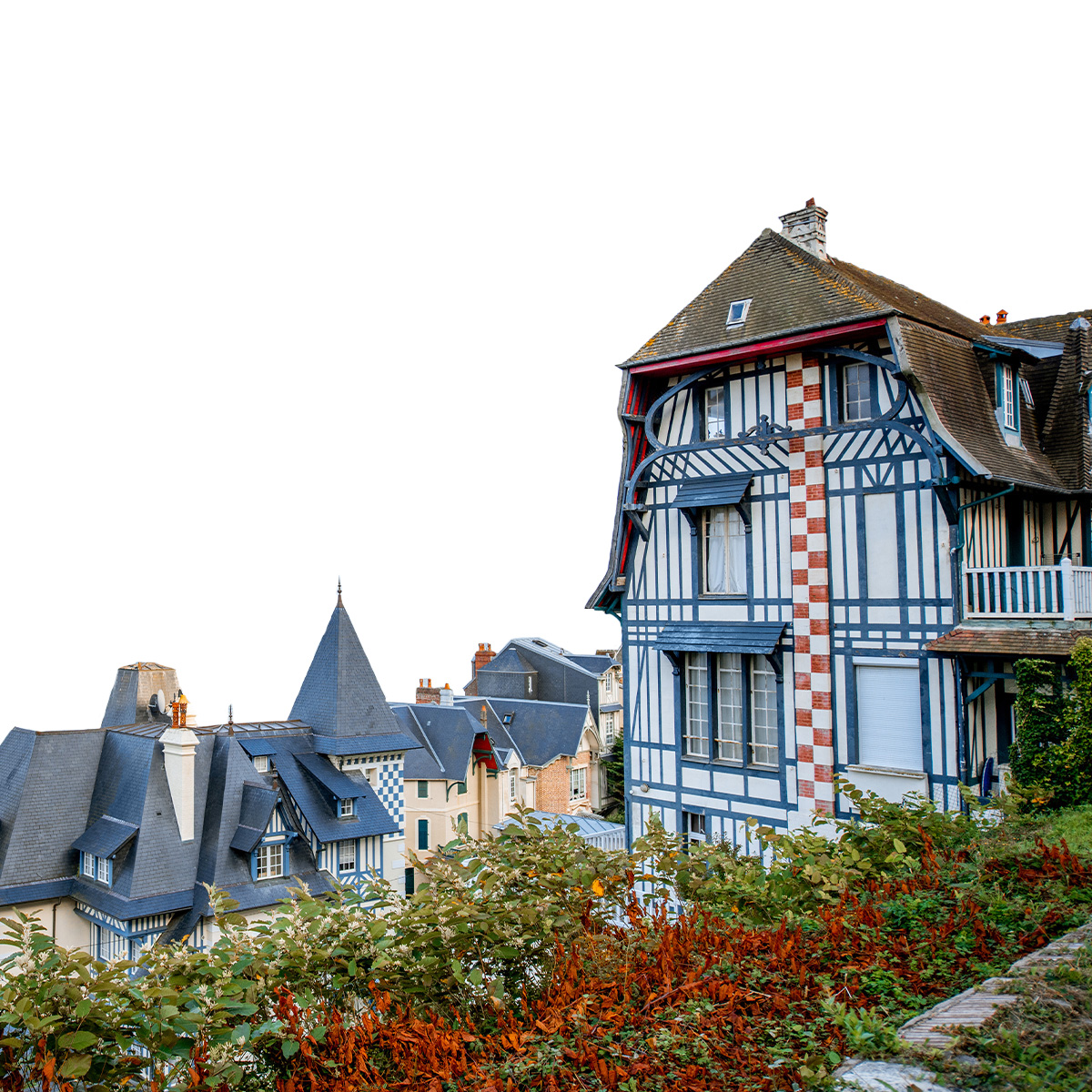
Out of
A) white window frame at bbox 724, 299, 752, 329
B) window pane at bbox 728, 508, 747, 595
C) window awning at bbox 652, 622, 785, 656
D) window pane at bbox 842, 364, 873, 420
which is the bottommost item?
window awning at bbox 652, 622, 785, 656

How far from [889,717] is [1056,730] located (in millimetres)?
1922

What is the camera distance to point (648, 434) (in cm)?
1266

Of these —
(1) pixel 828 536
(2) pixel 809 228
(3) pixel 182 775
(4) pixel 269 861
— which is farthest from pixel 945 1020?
(4) pixel 269 861

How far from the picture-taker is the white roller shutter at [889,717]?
34.1 feet

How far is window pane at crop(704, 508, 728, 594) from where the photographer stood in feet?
40.0

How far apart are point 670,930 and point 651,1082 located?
134 centimetres

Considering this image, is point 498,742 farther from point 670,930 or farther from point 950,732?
point 670,930

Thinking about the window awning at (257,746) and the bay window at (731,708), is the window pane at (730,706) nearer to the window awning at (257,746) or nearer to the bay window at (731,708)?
the bay window at (731,708)

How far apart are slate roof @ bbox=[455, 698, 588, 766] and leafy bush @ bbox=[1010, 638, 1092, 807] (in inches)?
838

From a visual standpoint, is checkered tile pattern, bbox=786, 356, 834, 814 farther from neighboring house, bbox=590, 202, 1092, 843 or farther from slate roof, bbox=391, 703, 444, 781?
slate roof, bbox=391, 703, 444, 781

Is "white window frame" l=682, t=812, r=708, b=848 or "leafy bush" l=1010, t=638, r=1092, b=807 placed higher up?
"leafy bush" l=1010, t=638, r=1092, b=807

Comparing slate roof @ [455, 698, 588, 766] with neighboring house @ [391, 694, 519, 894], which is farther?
slate roof @ [455, 698, 588, 766]

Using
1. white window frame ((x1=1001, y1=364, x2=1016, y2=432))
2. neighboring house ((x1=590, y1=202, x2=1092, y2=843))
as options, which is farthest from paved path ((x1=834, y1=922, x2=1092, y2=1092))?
white window frame ((x1=1001, y1=364, x2=1016, y2=432))

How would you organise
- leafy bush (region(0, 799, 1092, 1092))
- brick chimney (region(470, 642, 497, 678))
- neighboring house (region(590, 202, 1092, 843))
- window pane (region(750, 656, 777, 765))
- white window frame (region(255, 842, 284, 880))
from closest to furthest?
leafy bush (region(0, 799, 1092, 1092)), neighboring house (region(590, 202, 1092, 843)), window pane (region(750, 656, 777, 765)), white window frame (region(255, 842, 284, 880)), brick chimney (region(470, 642, 497, 678))
